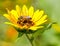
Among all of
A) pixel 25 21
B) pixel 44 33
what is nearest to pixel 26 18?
pixel 25 21

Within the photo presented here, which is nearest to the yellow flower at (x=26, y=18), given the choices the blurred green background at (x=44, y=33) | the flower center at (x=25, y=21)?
the flower center at (x=25, y=21)

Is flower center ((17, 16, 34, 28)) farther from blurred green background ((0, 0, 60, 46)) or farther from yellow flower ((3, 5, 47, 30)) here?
blurred green background ((0, 0, 60, 46))

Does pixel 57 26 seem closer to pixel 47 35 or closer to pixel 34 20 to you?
pixel 47 35

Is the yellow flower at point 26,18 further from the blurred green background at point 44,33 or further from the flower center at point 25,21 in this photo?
the blurred green background at point 44,33

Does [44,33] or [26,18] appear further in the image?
[44,33]

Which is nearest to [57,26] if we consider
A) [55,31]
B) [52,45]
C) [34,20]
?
[55,31]

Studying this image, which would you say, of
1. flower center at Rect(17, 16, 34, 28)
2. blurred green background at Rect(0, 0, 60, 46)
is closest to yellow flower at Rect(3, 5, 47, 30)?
flower center at Rect(17, 16, 34, 28)

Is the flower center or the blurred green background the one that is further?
the blurred green background

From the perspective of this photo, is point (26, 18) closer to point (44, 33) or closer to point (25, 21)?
point (25, 21)
